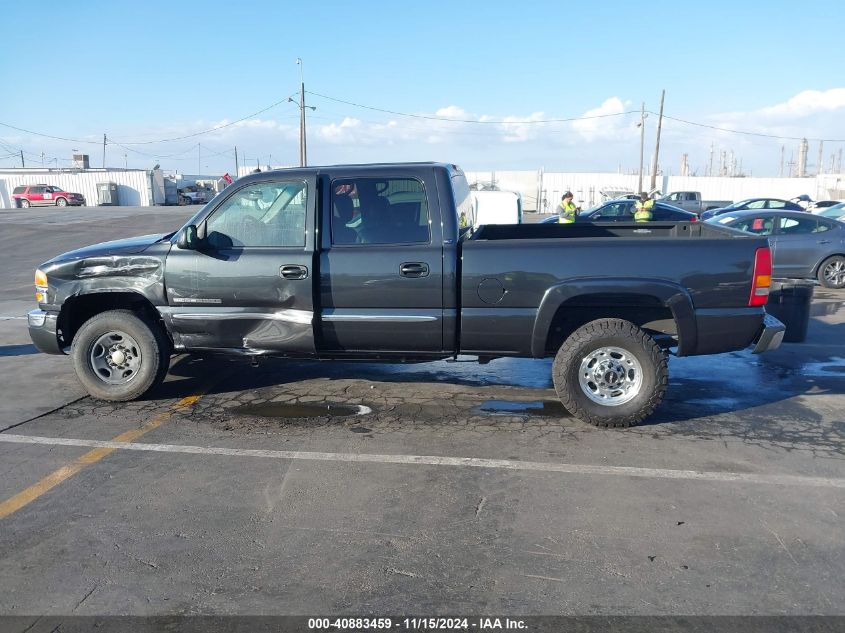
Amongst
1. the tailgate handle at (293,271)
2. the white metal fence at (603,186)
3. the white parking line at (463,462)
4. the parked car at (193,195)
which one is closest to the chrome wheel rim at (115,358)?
the white parking line at (463,462)

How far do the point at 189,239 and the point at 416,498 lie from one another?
2974mm

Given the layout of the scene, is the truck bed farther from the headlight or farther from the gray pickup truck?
the headlight

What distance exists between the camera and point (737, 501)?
4.05 metres

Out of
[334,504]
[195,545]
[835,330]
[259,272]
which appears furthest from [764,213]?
[195,545]

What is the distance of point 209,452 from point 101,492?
0.82m

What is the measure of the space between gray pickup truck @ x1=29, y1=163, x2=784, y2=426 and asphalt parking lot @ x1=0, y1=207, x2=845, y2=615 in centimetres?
53

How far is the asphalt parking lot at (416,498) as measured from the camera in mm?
3158

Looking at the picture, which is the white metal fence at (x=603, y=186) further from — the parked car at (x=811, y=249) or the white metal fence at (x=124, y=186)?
the parked car at (x=811, y=249)

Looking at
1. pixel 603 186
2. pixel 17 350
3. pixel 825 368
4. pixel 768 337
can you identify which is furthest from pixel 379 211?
pixel 603 186

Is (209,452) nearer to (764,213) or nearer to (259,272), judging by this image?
(259,272)

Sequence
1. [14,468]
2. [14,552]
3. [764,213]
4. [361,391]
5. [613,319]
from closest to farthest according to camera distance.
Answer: [14,552] < [14,468] < [613,319] < [361,391] < [764,213]

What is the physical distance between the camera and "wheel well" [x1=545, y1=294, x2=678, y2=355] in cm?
525

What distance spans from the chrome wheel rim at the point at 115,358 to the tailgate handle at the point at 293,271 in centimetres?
160

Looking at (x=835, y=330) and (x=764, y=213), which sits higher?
(x=764, y=213)
